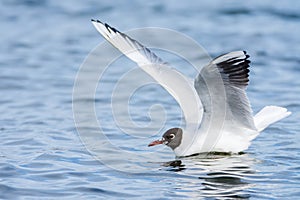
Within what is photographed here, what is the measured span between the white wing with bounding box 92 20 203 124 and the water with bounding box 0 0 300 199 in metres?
0.60

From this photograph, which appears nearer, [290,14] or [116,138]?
[116,138]

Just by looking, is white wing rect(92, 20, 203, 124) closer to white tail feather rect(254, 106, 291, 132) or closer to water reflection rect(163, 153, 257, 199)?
water reflection rect(163, 153, 257, 199)

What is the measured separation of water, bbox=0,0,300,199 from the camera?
7867 millimetres

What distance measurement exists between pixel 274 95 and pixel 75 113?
3.17 metres

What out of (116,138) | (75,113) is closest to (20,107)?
(75,113)

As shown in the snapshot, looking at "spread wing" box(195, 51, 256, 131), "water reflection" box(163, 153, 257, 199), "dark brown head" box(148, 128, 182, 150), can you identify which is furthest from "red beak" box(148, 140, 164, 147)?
"spread wing" box(195, 51, 256, 131)

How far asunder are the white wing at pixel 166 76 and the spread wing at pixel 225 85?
54 centimetres

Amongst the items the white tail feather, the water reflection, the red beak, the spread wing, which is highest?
the spread wing

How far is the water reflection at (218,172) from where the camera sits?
24.8ft

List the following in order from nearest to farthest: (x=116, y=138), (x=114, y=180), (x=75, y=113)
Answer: (x=114, y=180) → (x=116, y=138) → (x=75, y=113)

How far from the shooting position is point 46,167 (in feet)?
27.9

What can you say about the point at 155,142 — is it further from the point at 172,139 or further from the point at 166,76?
the point at 166,76

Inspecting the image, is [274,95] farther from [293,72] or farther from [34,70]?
[34,70]

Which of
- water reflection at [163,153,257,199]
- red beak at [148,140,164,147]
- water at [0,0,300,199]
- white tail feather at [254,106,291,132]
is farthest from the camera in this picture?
red beak at [148,140,164,147]
